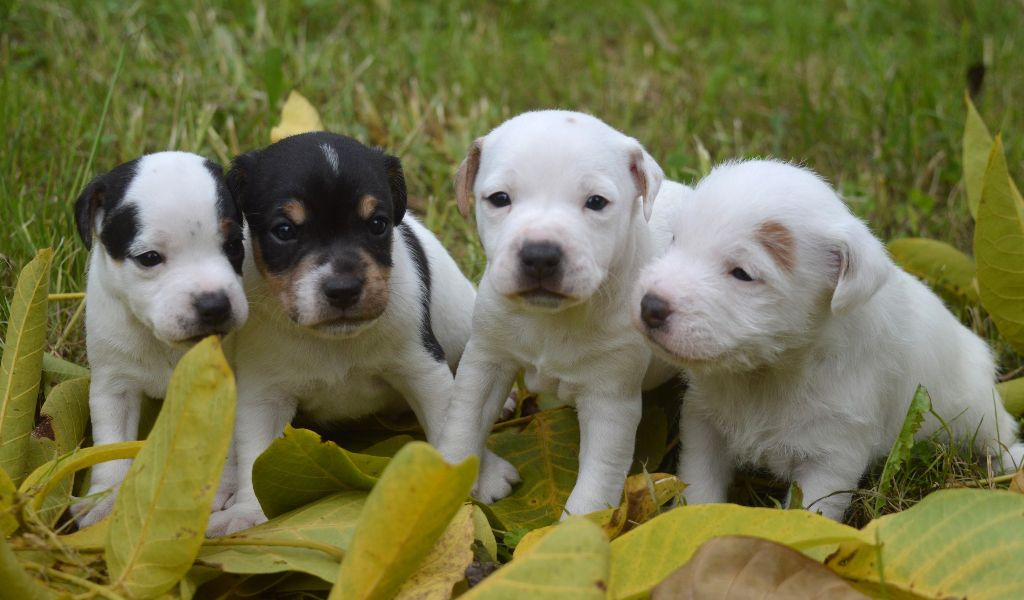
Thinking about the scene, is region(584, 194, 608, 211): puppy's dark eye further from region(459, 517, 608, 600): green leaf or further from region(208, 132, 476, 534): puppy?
region(459, 517, 608, 600): green leaf

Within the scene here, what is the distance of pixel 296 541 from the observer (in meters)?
3.12

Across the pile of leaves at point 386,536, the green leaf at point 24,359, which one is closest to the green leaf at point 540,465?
the pile of leaves at point 386,536

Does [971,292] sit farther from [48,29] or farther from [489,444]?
[48,29]

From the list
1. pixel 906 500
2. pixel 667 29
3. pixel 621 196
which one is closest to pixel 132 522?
pixel 621 196

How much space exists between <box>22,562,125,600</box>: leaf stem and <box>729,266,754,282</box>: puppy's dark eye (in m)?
1.95

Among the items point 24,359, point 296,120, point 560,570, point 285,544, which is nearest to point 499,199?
point 285,544

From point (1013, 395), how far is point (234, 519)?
311 centimetres

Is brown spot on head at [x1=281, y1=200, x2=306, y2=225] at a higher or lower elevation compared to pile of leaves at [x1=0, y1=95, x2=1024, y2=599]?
higher

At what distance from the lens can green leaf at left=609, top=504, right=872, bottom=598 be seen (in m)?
2.81

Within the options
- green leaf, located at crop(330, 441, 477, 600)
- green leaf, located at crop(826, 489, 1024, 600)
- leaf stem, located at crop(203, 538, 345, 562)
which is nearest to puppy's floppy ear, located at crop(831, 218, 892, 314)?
green leaf, located at crop(826, 489, 1024, 600)

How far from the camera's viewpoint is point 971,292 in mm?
5199

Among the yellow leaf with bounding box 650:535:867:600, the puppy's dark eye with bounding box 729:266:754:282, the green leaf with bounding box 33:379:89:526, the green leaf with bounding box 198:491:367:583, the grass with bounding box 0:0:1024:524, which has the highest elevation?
the puppy's dark eye with bounding box 729:266:754:282

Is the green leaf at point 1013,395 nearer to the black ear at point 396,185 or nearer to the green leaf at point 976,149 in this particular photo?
the green leaf at point 976,149

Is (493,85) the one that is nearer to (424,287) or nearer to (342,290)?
(424,287)
